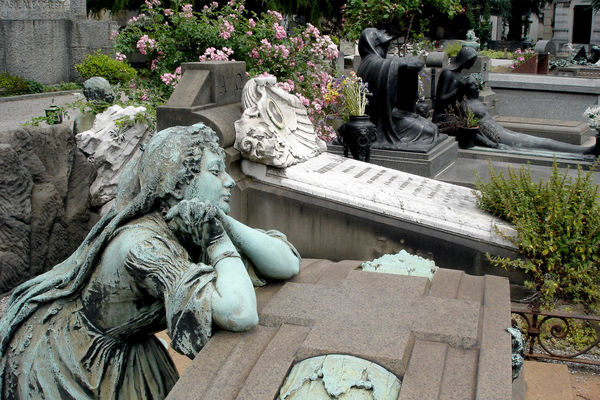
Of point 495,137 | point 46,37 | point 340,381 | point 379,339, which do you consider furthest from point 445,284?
point 46,37

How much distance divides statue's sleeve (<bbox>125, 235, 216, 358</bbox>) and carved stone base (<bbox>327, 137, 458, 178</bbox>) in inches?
238

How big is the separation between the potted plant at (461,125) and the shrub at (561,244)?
14.8 ft

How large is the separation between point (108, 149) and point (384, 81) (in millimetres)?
3679

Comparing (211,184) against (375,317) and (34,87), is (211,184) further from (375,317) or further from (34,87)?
(34,87)

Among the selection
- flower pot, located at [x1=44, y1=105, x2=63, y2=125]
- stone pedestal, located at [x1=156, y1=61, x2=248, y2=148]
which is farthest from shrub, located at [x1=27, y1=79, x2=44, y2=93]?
stone pedestal, located at [x1=156, y1=61, x2=248, y2=148]

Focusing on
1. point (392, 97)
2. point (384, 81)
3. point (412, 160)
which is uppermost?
point (384, 81)

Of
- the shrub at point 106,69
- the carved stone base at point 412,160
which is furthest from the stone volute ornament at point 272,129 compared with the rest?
the shrub at point 106,69

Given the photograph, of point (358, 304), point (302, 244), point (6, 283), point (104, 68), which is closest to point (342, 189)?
point (302, 244)

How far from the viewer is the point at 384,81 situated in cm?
802

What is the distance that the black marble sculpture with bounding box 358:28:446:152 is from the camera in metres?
8.07

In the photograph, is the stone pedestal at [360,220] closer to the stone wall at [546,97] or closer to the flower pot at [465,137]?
the flower pot at [465,137]

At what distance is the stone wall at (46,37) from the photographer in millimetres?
12578

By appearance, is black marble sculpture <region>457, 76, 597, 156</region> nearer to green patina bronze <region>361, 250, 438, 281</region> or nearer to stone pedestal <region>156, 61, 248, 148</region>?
stone pedestal <region>156, 61, 248, 148</region>

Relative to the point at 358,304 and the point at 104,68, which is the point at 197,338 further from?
the point at 104,68
